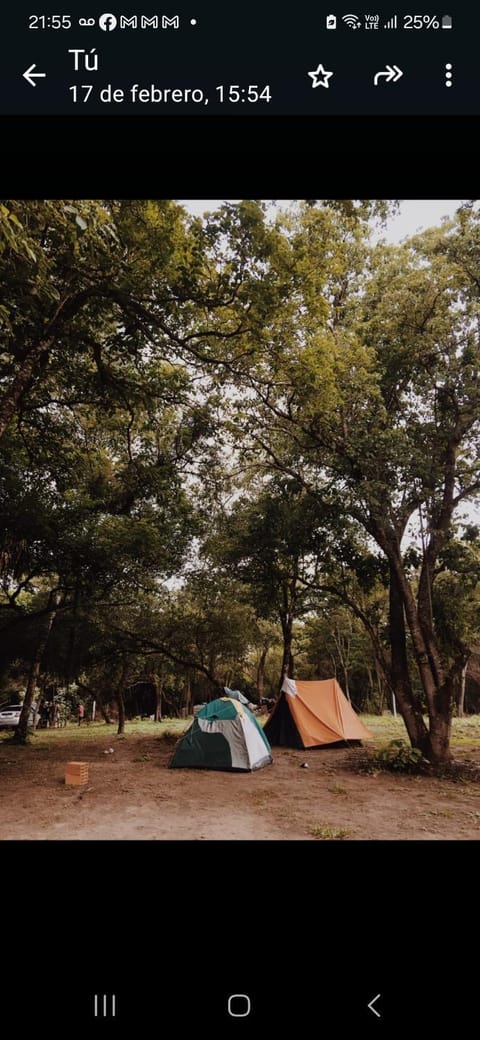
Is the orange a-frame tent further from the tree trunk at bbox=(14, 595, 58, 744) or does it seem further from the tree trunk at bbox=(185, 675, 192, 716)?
the tree trunk at bbox=(185, 675, 192, 716)

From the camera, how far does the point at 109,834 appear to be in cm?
437

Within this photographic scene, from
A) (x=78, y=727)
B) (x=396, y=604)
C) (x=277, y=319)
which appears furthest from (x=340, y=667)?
(x=277, y=319)

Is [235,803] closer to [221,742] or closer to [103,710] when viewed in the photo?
[221,742]

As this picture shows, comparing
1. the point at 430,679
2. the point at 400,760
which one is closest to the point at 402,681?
the point at 430,679

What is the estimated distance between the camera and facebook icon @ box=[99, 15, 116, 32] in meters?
1.08

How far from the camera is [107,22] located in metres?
1.09

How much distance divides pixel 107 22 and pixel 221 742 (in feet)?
25.3

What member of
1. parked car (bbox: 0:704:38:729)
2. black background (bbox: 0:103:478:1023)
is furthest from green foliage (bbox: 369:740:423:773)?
parked car (bbox: 0:704:38:729)

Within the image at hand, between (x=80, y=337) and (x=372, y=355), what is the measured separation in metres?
3.81

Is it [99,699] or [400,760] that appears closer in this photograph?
[400,760]
